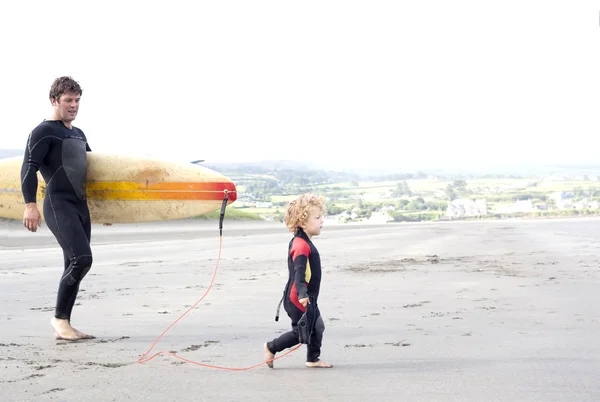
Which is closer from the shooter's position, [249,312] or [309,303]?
[309,303]

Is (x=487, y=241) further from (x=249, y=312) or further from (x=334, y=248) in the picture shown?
(x=249, y=312)

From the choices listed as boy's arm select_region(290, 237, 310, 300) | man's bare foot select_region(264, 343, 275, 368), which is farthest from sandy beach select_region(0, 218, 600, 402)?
boy's arm select_region(290, 237, 310, 300)

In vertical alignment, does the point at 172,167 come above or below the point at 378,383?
above

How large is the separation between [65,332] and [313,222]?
223 cm

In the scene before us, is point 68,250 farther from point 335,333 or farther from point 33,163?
point 335,333

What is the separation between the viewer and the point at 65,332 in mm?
6184

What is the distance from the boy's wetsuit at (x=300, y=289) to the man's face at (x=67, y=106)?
2218 mm

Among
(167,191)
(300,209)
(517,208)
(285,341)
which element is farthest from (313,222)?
(517,208)

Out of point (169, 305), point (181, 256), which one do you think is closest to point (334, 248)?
point (181, 256)

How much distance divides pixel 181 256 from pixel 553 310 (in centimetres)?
939

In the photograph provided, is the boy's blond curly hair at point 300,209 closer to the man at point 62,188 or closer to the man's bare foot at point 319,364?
the man's bare foot at point 319,364

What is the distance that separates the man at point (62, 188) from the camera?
6242 mm

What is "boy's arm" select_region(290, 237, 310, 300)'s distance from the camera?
16.8 ft

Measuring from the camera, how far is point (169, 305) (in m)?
8.34
